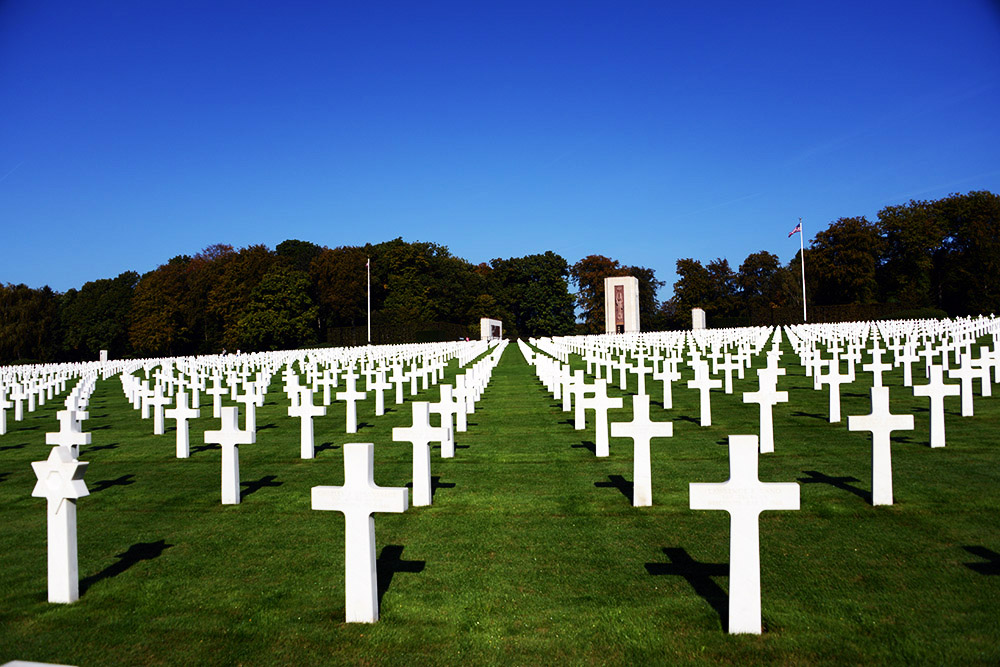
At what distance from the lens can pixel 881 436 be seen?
20.5ft

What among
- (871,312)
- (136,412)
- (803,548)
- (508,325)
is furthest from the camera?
(508,325)

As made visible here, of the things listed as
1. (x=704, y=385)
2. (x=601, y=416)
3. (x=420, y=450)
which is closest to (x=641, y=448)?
(x=420, y=450)

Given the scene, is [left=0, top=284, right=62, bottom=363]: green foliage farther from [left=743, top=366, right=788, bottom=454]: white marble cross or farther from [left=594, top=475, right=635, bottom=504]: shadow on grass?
[left=743, top=366, right=788, bottom=454]: white marble cross

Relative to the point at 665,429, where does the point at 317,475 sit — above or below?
below

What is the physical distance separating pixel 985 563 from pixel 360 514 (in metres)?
4.23

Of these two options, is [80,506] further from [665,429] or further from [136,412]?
[136,412]

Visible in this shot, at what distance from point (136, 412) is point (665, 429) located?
15817 mm

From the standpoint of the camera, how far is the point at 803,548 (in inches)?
203

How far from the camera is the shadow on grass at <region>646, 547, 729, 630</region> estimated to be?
4251mm

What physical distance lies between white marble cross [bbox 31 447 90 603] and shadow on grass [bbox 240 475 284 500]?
2.88m

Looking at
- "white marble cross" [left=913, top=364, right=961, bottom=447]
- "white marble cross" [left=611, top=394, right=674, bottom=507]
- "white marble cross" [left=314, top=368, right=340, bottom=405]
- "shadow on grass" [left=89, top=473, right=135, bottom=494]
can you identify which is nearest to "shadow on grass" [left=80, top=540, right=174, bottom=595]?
"shadow on grass" [left=89, top=473, right=135, bottom=494]

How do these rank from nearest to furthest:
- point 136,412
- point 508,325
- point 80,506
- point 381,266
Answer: point 80,506, point 136,412, point 381,266, point 508,325

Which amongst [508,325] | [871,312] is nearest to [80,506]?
[871,312]

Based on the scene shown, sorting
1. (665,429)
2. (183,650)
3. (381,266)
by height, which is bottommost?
(183,650)
